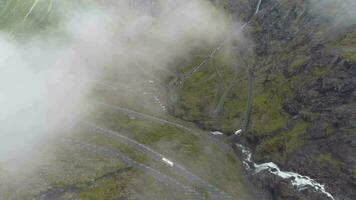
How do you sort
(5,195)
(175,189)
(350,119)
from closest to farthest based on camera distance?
(5,195), (175,189), (350,119)

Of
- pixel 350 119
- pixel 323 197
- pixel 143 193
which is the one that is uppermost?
pixel 350 119

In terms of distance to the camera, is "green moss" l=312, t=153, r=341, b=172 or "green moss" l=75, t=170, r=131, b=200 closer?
"green moss" l=75, t=170, r=131, b=200

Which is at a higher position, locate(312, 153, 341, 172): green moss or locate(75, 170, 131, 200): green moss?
locate(312, 153, 341, 172): green moss

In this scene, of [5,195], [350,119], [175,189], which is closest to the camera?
[5,195]

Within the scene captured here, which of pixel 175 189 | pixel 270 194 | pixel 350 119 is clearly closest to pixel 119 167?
pixel 175 189

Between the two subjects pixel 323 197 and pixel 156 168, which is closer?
pixel 323 197

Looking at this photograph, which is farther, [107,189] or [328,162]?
[328,162]

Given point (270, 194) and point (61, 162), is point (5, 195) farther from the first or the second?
point (270, 194)

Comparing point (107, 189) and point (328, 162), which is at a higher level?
point (328, 162)

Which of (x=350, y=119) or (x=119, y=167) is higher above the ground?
(x=350, y=119)

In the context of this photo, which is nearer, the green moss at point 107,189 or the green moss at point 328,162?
the green moss at point 107,189

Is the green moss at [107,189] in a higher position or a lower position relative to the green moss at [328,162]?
A: lower
